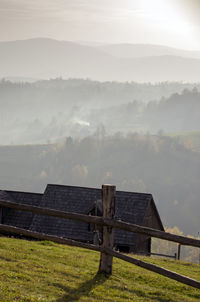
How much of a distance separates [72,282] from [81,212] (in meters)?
23.8

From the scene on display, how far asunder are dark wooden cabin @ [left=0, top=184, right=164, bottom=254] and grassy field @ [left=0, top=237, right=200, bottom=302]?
19.1m

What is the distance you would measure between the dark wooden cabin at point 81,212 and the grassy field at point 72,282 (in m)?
19.1

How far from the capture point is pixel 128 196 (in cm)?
3422

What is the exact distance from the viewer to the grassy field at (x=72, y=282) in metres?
8.91

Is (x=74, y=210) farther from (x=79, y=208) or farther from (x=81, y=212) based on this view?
(x=81, y=212)

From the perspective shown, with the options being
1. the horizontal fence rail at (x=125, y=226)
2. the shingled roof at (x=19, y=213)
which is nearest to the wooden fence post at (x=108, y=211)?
the horizontal fence rail at (x=125, y=226)

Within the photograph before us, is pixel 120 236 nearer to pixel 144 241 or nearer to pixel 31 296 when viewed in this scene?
pixel 144 241

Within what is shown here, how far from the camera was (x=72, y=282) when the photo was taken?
32.8 ft

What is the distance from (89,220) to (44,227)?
23.7 m

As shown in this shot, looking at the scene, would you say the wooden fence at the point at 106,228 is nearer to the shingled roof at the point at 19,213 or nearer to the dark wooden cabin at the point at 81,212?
the dark wooden cabin at the point at 81,212

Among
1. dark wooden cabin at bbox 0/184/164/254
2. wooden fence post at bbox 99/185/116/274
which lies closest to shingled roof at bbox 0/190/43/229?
dark wooden cabin at bbox 0/184/164/254

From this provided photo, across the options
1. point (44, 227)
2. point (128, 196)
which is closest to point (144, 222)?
point (128, 196)

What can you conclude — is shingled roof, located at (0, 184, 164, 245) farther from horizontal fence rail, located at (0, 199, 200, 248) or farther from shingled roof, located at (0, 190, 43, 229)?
horizontal fence rail, located at (0, 199, 200, 248)

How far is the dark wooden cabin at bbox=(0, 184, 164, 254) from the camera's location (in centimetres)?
3203
